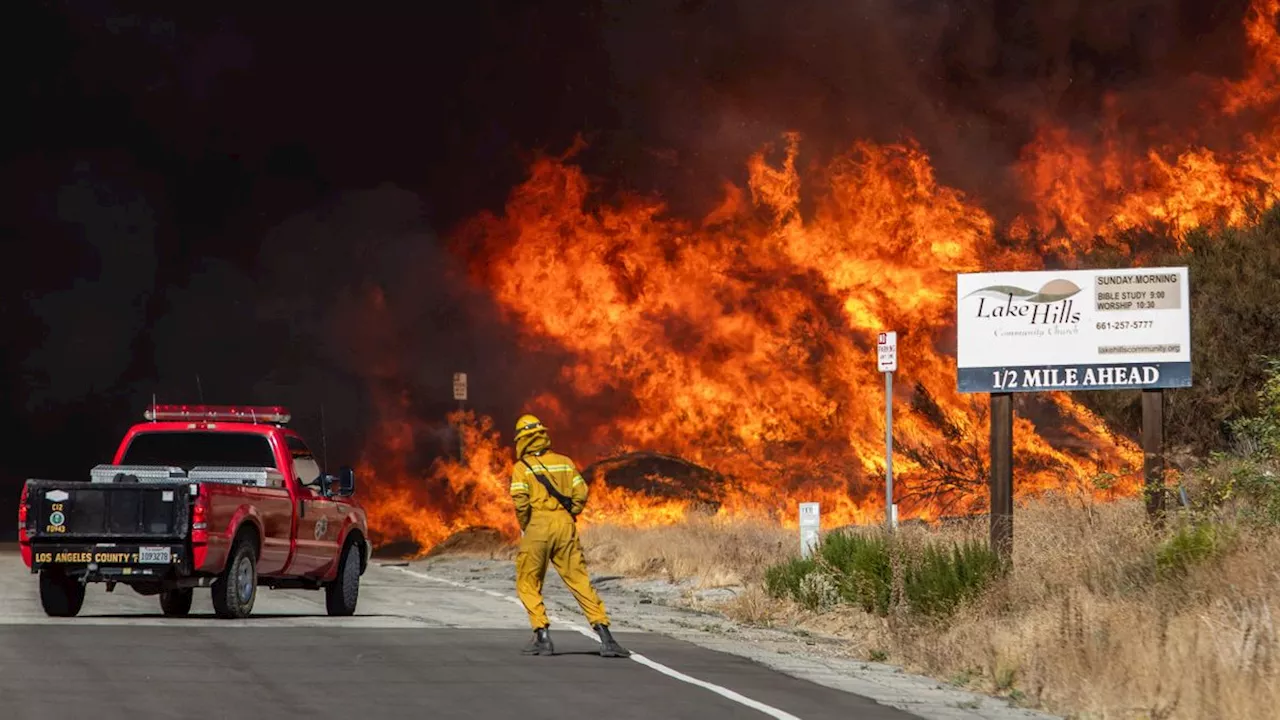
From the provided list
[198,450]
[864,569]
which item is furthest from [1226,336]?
[198,450]

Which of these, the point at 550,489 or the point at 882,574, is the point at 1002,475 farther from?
the point at 550,489

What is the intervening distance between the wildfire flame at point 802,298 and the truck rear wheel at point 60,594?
1989 cm

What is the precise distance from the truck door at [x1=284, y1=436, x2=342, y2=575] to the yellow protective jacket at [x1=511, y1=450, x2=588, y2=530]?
612 cm

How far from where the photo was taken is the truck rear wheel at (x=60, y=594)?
19.4 meters

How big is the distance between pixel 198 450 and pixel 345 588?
231 centimetres

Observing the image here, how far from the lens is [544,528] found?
15.2 metres

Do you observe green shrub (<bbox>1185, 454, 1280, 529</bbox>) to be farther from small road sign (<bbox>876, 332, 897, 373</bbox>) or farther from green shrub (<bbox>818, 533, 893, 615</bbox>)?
small road sign (<bbox>876, 332, 897, 373</bbox>)

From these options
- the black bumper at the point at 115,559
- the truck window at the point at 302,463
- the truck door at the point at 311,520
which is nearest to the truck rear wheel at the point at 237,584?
the black bumper at the point at 115,559

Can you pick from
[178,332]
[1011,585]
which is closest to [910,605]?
[1011,585]

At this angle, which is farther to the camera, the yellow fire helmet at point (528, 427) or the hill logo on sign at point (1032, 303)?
the hill logo on sign at point (1032, 303)

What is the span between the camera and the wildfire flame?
41.3 metres

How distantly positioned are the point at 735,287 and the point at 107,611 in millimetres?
28575

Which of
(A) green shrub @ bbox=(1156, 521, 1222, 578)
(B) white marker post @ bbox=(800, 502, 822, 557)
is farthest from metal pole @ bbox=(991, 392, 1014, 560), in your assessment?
(B) white marker post @ bbox=(800, 502, 822, 557)

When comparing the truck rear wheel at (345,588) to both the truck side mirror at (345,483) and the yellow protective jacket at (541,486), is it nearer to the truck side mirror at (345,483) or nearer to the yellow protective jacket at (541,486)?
the truck side mirror at (345,483)
